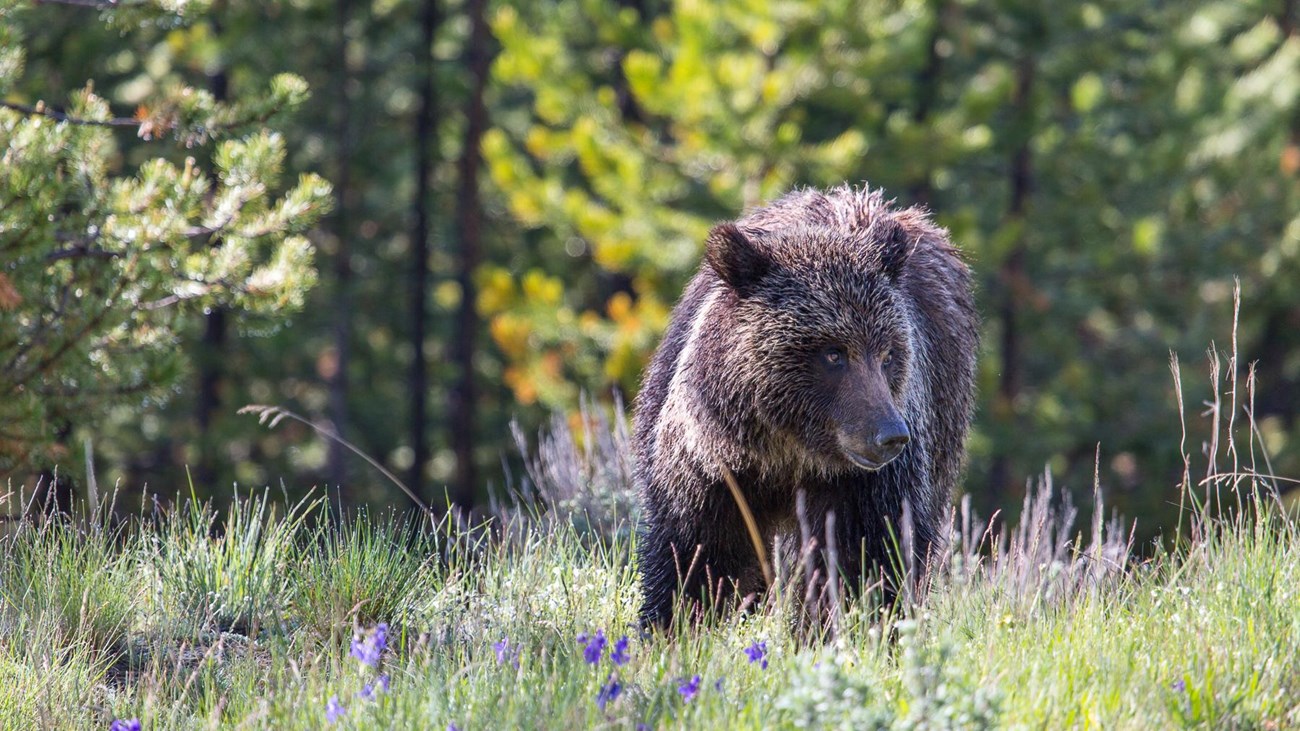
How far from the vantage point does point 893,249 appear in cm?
544

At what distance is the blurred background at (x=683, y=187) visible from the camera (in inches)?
738

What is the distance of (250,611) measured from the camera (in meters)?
5.07

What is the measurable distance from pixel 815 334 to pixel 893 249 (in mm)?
528

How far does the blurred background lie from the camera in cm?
1875

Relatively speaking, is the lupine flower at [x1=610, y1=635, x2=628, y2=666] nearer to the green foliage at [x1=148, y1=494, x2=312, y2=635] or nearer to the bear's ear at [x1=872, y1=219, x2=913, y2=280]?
the green foliage at [x1=148, y1=494, x2=312, y2=635]

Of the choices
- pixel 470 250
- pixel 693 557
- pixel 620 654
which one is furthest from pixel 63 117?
pixel 470 250

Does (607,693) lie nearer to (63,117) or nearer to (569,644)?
(569,644)

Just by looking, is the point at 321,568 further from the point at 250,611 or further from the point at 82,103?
the point at 82,103

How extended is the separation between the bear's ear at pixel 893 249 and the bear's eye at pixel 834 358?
430 mm

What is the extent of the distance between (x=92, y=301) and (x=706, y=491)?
11.2 ft

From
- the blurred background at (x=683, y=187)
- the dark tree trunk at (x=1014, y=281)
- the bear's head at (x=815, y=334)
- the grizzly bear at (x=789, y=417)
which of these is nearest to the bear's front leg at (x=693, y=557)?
the grizzly bear at (x=789, y=417)

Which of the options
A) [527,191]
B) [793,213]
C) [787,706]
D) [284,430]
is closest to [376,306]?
[284,430]

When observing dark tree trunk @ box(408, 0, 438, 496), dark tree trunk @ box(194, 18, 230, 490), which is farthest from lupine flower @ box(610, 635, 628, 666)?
dark tree trunk @ box(408, 0, 438, 496)

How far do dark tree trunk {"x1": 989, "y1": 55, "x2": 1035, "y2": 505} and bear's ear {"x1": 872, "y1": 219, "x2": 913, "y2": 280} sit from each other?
1685 cm
